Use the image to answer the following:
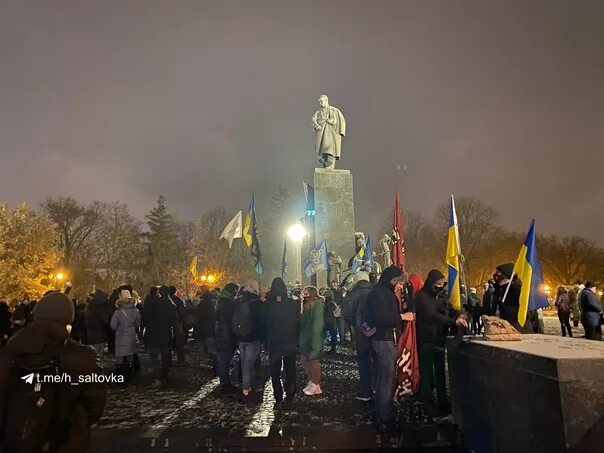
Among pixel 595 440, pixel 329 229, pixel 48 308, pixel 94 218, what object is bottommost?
pixel 595 440

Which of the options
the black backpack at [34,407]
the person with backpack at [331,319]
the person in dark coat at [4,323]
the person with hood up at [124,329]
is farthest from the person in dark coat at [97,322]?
the black backpack at [34,407]

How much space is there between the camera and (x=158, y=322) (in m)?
8.56

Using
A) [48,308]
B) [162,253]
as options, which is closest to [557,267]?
[162,253]

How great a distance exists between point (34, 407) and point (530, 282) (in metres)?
5.45

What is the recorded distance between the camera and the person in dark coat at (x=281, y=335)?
689cm

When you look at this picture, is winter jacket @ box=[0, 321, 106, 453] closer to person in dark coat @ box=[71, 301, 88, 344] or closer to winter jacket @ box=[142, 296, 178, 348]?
winter jacket @ box=[142, 296, 178, 348]

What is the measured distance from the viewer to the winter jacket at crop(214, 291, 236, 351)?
8.11 m

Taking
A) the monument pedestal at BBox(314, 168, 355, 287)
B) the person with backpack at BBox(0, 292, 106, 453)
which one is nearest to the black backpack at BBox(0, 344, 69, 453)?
the person with backpack at BBox(0, 292, 106, 453)

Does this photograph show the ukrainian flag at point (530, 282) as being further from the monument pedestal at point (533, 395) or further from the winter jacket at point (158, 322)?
the winter jacket at point (158, 322)

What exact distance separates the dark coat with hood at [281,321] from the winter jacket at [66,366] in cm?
444

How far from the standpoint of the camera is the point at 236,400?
7.29m

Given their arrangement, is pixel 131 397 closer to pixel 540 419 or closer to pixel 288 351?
pixel 288 351

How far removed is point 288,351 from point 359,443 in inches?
81.7

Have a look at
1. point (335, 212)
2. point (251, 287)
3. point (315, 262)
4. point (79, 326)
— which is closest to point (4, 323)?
point (79, 326)
